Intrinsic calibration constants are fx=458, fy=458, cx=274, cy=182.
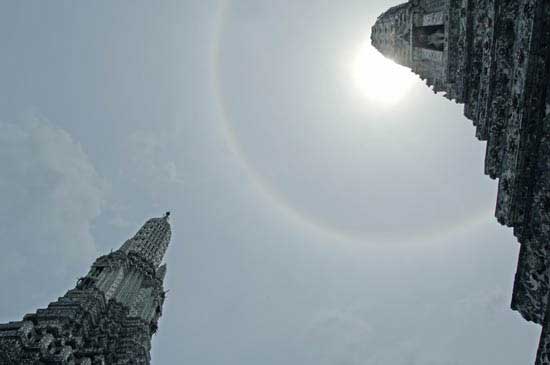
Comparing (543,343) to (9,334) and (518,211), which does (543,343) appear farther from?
(9,334)

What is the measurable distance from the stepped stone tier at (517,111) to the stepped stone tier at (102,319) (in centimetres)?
4964

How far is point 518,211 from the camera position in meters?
11.5

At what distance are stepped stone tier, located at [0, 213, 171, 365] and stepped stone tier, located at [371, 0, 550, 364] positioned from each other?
49640 millimetres

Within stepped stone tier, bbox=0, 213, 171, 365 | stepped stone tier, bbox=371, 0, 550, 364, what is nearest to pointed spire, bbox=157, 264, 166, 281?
stepped stone tier, bbox=0, 213, 171, 365

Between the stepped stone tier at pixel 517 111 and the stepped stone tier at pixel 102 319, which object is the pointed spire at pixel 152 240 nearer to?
the stepped stone tier at pixel 102 319

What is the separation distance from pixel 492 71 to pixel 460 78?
4.81 m

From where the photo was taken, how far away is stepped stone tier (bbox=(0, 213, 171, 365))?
4950cm

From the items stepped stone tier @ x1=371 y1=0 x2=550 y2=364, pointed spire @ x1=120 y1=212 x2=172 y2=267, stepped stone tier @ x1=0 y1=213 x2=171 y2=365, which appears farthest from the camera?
pointed spire @ x1=120 y1=212 x2=172 y2=267

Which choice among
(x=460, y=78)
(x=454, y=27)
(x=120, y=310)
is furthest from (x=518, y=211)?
(x=120, y=310)

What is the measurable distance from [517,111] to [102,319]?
5846 cm

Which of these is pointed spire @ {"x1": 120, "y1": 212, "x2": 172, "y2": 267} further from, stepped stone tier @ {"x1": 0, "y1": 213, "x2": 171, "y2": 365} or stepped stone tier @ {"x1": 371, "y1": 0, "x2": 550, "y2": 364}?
stepped stone tier @ {"x1": 371, "y1": 0, "x2": 550, "y2": 364}

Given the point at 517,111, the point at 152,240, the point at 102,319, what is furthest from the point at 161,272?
the point at 517,111

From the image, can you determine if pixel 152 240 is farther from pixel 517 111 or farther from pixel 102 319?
pixel 517 111

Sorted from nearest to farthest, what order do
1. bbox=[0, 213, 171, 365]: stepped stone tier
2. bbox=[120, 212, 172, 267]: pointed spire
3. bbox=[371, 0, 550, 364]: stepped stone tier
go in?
bbox=[371, 0, 550, 364]: stepped stone tier < bbox=[0, 213, 171, 365]: stepped stone tier < bbox=[120, 212, 172, 267]: pointed spire
